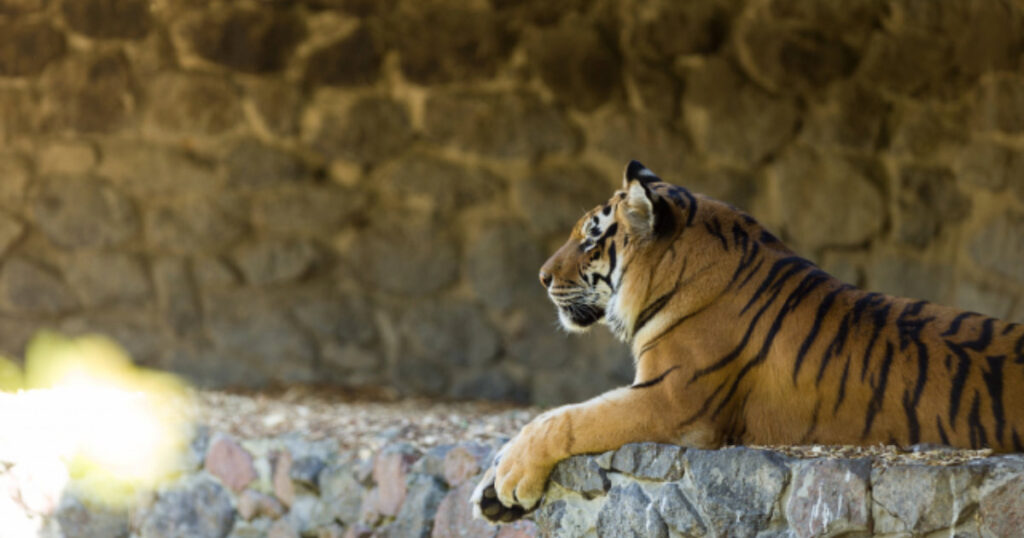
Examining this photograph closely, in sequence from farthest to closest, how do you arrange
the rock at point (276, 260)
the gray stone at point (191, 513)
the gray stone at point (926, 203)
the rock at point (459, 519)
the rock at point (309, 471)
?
the rock at point (276, 260)
the gray stone at point (926, 203)
the gray stone at point (191, 513)
the rock at point (309, 471)
the rock at point (459, 519)

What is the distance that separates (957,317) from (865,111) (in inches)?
98.4

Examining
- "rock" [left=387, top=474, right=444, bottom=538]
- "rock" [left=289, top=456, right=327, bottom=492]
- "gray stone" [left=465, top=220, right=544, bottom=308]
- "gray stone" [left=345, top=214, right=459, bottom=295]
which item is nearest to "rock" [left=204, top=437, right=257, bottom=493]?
"rock" [left=289, top=456, right=327, bottom=492]

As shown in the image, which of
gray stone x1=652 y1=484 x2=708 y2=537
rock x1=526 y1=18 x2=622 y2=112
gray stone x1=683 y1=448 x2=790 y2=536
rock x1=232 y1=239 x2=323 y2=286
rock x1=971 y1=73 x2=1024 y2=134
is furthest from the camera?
rock x1=232 y1=239 x2=323 y2=286

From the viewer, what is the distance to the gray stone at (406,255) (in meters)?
5.70

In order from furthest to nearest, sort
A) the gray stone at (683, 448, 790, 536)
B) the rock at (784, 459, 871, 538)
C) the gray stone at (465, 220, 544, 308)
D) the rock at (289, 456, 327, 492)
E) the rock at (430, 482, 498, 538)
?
the gray stone at (465, 220, 544, 308)
the rock at (289, 456, 327, 492)
the rock at (430, 482, 498, 538)
the gray stone at (683, 448, 790, 536)
the rock at (784, 459, 871, 538)

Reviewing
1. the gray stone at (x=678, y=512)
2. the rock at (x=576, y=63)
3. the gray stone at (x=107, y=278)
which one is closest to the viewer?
the gray stone at (x=678, y=512)

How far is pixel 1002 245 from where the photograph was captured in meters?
4.80

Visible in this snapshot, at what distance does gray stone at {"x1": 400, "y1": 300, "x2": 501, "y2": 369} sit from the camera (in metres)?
5.72

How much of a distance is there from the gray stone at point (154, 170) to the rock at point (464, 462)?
2529 millimetres

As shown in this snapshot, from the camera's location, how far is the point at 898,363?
286 cm

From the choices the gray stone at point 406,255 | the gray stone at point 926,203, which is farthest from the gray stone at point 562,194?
the gray stone at point 926,203

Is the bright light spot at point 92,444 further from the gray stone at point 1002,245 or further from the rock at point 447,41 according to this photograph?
the gray stone at point 1002,245

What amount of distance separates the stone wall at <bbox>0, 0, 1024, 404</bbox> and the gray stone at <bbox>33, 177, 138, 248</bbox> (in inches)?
0.5

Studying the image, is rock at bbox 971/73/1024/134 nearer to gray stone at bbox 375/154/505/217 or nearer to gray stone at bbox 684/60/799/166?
gray stone at bbox 684/60/799/166
